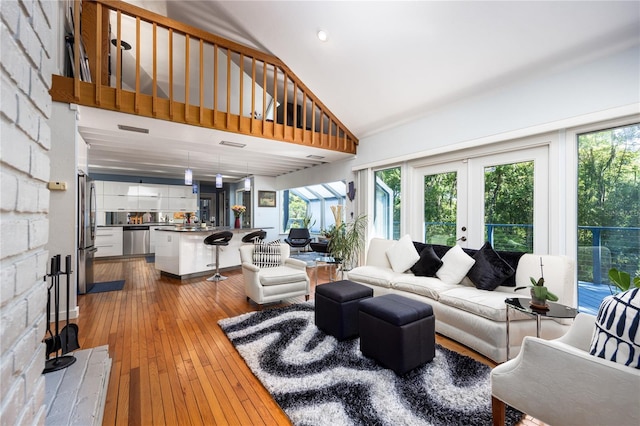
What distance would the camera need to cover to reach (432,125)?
4055 mm

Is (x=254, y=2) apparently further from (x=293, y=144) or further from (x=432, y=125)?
(x=432, y=125)

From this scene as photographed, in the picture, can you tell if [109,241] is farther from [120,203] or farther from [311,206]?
[311,206]

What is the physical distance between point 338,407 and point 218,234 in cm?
381

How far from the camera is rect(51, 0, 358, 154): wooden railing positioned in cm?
321

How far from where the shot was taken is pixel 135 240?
298 inches

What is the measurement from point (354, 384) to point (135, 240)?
7778 millimetres

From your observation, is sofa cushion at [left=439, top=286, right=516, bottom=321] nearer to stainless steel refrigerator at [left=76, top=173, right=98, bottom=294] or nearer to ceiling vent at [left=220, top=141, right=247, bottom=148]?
ceiling vent at [left=220, top=141, right=247, bottom=148]

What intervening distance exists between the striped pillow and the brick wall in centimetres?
318

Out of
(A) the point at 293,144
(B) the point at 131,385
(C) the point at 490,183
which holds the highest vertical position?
(A) the point at 293,144

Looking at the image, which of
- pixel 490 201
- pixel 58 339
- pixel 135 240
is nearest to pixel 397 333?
pixel 58 339

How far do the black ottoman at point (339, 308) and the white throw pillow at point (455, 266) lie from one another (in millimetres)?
968

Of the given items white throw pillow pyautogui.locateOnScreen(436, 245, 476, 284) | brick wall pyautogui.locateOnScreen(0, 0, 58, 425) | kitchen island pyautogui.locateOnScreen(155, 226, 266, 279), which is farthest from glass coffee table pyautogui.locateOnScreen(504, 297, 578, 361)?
kitchen island pyautogui.locateOnScreen(155, 226, 266, 279)

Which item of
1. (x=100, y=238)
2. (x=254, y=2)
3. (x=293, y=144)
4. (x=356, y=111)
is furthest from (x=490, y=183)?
(x=100, y=238)

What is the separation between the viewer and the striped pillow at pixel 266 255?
13.1ft
